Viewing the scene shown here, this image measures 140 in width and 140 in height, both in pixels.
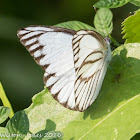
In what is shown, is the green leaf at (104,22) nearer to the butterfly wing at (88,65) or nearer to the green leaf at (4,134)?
the butterfly wing at (88,65)

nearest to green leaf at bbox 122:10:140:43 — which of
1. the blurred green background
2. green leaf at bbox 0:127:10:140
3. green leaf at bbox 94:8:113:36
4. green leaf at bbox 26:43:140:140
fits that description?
green leaf at bbox 26:43:140:140

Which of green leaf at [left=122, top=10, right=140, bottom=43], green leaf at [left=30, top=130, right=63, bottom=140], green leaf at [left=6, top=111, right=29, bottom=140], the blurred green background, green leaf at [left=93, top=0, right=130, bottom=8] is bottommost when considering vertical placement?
the blurred green background

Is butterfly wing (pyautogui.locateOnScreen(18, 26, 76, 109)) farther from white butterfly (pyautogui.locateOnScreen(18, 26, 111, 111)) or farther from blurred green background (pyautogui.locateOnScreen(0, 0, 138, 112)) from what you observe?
blurred green background (pyautogui.locateOnScreen(0, 0, 138, 112))

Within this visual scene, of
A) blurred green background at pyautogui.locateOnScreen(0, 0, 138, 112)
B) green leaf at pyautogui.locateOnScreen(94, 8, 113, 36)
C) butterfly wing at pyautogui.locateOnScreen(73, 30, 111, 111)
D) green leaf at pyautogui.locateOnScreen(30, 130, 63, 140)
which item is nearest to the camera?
green leaf at pyautogui.locateOnScreen(30, 130, 63, 140)

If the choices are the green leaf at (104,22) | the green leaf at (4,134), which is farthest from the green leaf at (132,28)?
the green leaf at (4,134)

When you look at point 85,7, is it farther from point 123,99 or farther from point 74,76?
point 123,99
